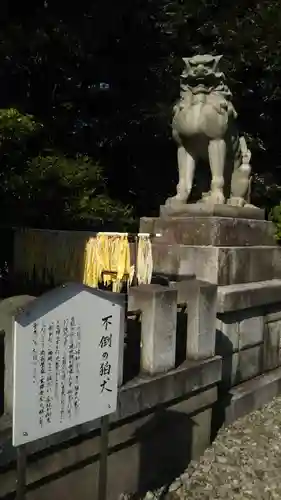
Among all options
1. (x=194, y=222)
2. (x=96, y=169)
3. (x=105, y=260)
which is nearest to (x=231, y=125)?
(x=194, y=222)

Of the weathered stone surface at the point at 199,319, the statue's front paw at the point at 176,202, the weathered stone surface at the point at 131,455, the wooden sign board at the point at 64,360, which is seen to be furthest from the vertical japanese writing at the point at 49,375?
the statue's front paw at the point at 176,202

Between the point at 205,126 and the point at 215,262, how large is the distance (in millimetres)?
1580

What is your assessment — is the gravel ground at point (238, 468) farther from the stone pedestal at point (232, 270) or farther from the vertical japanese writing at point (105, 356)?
the vertical japanese writing at point (105, 356)

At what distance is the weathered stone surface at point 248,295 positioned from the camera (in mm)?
5309

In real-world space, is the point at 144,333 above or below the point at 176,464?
above

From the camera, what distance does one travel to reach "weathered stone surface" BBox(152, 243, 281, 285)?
221 inches

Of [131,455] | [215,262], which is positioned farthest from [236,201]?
[131,455]

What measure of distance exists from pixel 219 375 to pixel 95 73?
10121mm

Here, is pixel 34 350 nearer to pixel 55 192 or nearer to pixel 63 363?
pixel 63 363

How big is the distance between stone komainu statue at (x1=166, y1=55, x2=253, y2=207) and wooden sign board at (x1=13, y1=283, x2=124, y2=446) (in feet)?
12.0

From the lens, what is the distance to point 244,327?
577cm

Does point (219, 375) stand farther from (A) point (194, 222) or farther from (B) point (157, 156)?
(B) point (157, 156)

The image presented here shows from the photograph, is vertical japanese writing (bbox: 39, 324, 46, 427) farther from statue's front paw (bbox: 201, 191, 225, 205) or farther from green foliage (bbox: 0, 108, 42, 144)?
green foliage (bbox: 0, 108, 42, 144)

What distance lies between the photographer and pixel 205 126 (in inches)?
241
